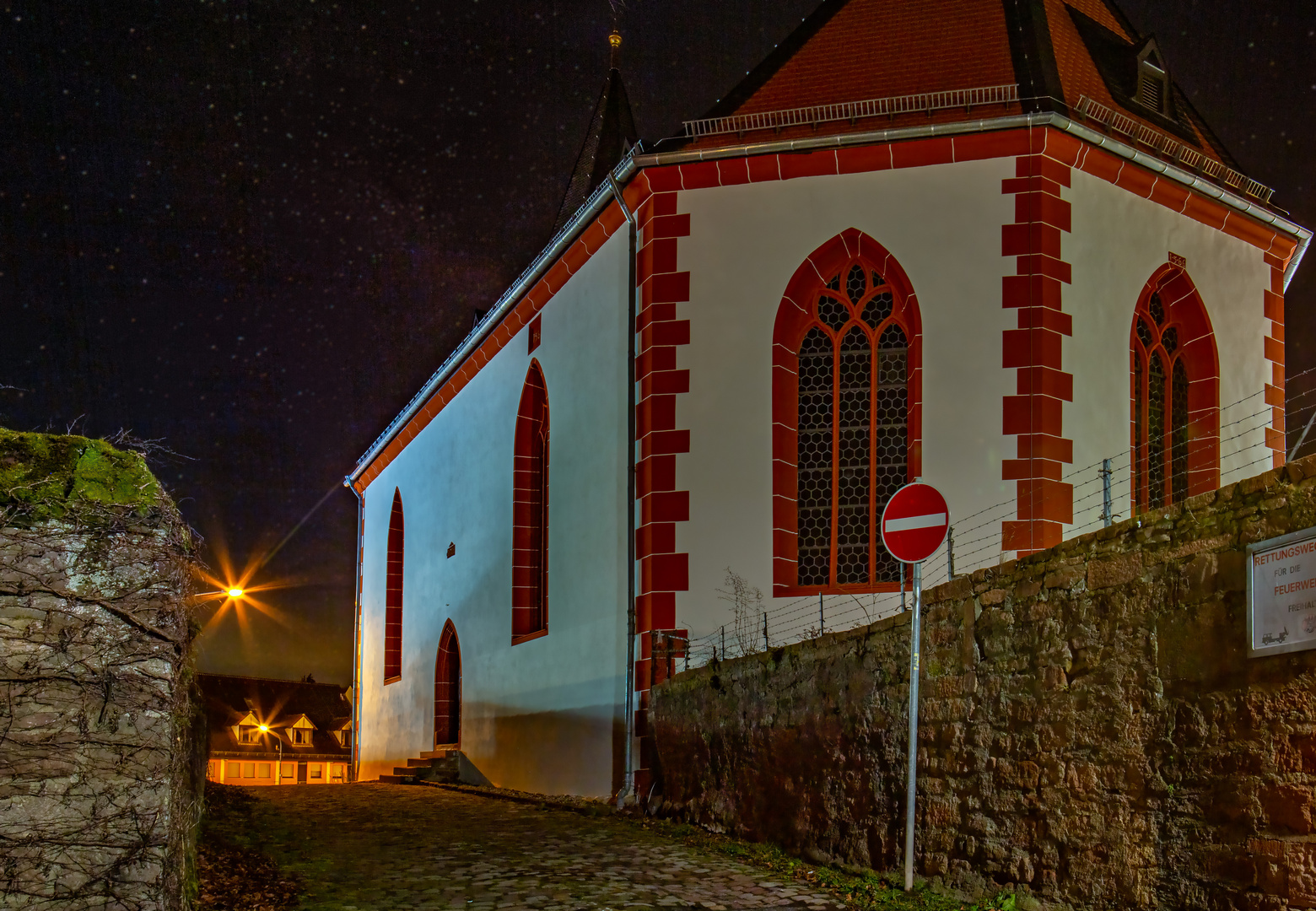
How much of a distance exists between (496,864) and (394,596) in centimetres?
1869

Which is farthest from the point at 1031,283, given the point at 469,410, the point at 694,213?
the point at 469,410

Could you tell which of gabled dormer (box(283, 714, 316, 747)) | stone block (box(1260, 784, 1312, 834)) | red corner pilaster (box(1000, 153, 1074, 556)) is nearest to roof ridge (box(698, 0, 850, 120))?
red corner pilaster (box(1000, 153, 1074, 556))

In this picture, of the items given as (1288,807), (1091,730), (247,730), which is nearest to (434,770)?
(1091,730)

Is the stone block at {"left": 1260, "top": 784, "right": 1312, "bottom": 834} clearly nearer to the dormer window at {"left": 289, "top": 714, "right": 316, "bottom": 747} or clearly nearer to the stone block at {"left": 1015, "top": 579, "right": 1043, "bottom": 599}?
the stone block at {"left": 1015, "top": 579, "right": 1043, "bottom": 599}

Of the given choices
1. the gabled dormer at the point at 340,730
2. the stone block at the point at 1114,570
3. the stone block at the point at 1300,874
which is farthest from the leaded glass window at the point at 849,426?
the gabled dormer at the point at 340,730

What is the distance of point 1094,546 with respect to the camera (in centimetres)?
690

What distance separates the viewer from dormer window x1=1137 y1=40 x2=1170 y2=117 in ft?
52.8

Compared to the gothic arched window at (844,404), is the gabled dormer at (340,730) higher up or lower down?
lower down

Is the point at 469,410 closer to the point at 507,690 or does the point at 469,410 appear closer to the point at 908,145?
the point at 507,690

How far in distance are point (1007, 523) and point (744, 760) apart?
411 centimetres

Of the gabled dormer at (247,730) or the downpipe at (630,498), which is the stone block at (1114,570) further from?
the gabled dormer at (247,730)

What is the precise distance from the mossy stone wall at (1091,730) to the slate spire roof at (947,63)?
24.4 ft

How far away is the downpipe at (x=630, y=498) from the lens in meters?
14.6

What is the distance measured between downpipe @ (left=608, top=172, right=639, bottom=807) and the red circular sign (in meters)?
6.62
